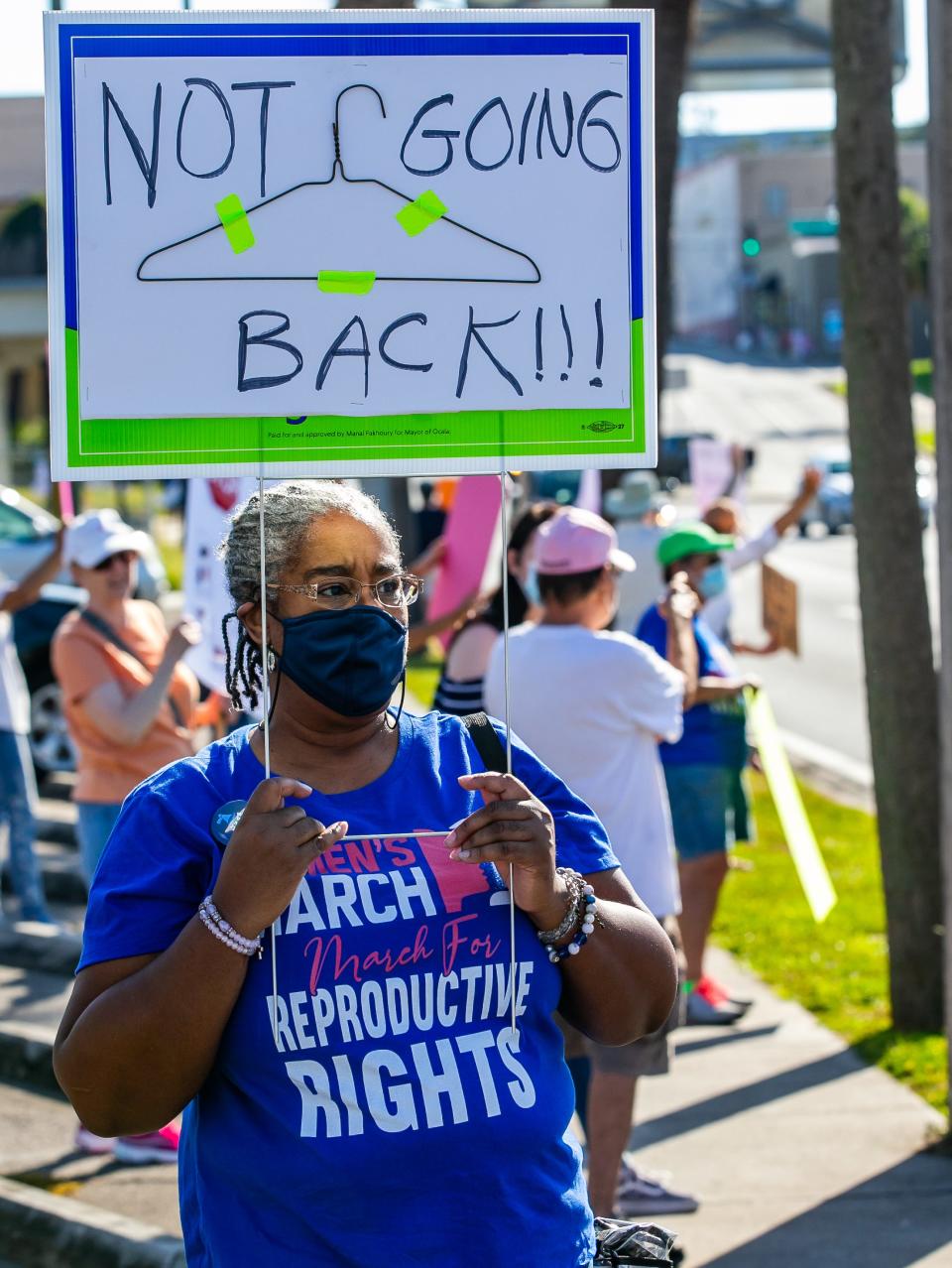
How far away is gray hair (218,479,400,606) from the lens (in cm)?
266

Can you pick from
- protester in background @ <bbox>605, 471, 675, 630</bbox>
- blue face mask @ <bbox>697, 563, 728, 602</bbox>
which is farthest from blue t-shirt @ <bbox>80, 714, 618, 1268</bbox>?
protester in background @ <bbox>605, 471, 675, 630</bbox>

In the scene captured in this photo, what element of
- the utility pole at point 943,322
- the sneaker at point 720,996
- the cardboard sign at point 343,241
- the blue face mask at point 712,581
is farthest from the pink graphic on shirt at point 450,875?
the sneaker at point 720,996

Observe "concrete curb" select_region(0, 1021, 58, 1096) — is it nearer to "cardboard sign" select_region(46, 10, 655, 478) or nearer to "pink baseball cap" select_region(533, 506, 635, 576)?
"pink baseball cap" select_region(533, 506, 635, 576)

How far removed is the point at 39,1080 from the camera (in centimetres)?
639

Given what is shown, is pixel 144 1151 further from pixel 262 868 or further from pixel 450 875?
pixel 262 868

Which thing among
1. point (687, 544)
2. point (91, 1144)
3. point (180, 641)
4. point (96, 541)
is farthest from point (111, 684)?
point (687, 544)

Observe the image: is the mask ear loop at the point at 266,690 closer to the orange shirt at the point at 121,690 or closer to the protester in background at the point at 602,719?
the protester in background at the point at 602,719

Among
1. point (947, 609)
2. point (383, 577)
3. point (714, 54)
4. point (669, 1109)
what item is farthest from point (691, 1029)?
point (714, 54)

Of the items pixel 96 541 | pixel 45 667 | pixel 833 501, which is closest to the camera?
pixel 96 541

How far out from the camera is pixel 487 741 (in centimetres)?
266

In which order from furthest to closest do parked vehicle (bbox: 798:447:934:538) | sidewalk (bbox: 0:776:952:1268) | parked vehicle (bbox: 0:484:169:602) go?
parked vehicle (bbox: 798:447:934:538)
parked vehicle (bbox: 0:484:169:602)
sidewalk (bbox: 0:776:952:1268)

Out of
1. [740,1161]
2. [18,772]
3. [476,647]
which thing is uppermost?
[476,647]

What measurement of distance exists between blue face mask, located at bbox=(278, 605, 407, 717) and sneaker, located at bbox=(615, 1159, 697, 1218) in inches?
120

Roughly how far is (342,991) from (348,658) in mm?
466
